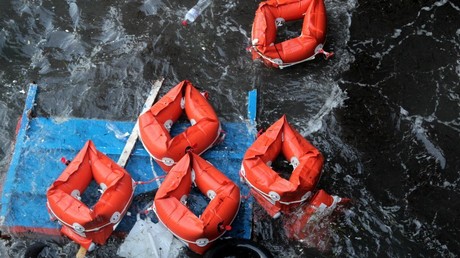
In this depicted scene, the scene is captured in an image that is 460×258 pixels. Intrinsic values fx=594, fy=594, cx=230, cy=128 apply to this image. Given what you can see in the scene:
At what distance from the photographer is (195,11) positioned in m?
9.04

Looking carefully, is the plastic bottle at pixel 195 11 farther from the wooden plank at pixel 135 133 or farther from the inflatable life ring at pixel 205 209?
the inflatable life ring at pixel 205 209

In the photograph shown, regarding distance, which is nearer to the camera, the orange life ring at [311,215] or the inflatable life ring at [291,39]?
the orange life ring at [311,215]

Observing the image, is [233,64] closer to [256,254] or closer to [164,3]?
[164,3]

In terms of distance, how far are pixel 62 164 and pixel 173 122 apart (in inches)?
57.7

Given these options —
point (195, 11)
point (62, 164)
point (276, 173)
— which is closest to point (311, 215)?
point (276, 173)

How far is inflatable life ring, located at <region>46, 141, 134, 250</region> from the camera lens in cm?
645

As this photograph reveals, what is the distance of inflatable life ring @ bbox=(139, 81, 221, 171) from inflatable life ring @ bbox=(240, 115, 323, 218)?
58cm

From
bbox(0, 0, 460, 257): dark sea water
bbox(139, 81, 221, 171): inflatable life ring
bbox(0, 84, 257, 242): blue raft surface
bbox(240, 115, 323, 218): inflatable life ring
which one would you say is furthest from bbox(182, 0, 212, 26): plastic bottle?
bbox(240, 115, 323, 218): inflatable life ring

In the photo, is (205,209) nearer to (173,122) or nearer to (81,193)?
(173,122)

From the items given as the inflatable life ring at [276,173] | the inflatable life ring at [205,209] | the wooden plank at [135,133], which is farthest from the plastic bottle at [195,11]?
the inflatable life ring at [205,209]

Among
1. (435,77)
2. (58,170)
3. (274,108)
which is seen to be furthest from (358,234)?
(58,170)

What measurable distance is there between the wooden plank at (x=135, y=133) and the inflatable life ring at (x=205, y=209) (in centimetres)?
83

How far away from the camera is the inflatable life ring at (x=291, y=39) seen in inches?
318

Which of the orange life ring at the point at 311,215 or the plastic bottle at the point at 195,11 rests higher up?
the plastic bottle at the point at 195,11
